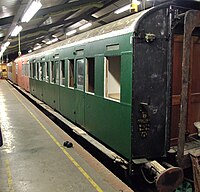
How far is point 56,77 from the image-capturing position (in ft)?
29.7

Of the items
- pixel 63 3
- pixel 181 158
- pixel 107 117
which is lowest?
pixel 181 158

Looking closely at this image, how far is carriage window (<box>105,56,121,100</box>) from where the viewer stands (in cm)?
499

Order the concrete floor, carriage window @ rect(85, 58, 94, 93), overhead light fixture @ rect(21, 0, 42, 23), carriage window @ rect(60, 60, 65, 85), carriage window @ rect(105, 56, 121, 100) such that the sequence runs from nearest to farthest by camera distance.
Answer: the concrete floor, carriage window @ rect(105, 56, 121, 100), carriage window @ rect(85, 58, 94, 93), overhead light fixture @ rect(21, 0, 42, 23), carriage window @ rect(60, 60, 65, 85)

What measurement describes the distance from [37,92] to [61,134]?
6469mm

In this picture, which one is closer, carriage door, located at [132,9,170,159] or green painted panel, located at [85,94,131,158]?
carriage door, located at [132,9,170,159]

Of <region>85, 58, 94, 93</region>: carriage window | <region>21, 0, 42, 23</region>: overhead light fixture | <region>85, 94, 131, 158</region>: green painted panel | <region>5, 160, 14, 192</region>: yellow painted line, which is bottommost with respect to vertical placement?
<region>5, 160, 14, 192</region>: yellow painted line

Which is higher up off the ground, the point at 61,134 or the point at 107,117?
the point at 107,117

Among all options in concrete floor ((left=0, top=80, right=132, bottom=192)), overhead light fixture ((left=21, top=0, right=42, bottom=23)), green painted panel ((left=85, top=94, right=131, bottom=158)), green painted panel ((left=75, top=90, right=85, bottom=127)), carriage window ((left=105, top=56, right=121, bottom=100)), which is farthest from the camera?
overhead light fixture ((left=21, top=0, right=42, bottom=23))

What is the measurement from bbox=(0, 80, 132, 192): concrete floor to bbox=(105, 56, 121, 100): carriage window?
1.30 m

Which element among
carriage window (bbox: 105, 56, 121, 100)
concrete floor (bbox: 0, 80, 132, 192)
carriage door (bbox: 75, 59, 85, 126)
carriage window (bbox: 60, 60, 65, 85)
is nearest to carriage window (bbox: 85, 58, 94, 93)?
carriage door (bbox: 75, 59, 85, 126)

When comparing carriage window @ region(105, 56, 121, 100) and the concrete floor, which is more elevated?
carriage window @ region(105, 56, 121, 100)

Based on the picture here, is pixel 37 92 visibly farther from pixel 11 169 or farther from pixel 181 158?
pixel 181 158

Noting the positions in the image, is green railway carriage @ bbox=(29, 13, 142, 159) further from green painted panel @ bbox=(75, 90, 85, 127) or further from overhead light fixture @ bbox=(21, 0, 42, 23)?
overhead light fixture @ bbox=(21, 0, 42, 23)

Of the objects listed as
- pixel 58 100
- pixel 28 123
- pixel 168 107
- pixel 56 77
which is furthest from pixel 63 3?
pixel 168 107
